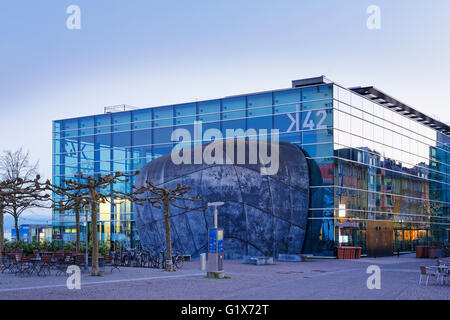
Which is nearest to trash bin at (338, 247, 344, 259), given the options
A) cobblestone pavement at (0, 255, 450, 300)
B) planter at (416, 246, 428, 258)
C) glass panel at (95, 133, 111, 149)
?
planter at (416, 246, 428, 258)

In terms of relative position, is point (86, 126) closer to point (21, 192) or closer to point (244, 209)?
point (244, 209)

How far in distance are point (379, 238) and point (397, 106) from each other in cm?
1473

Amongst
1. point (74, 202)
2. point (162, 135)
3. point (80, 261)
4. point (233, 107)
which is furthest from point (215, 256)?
point (162, 135)

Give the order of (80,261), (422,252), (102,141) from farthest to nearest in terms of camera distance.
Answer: (102,141)
(422,252)
(80,261)

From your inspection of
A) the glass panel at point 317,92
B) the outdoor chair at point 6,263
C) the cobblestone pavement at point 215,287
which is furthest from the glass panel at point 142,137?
the cobblestone pavement at point 215,287

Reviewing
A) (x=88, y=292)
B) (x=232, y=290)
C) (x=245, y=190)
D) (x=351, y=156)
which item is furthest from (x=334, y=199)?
(x=88, y=292)

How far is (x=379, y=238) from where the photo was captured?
47.0m

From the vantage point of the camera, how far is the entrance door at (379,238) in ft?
149

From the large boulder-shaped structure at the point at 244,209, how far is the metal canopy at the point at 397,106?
528 inches

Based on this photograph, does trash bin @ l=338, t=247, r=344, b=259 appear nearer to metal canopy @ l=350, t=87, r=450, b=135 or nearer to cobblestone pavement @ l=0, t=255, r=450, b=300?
cobblestone pavement @ l=0, t=255, r=450, b=300

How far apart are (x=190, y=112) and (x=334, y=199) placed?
1677 centimetres

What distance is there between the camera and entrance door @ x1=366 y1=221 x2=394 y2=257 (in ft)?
149

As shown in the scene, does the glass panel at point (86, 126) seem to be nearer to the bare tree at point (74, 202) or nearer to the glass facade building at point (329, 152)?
the glass facade building at point (329, 152)
